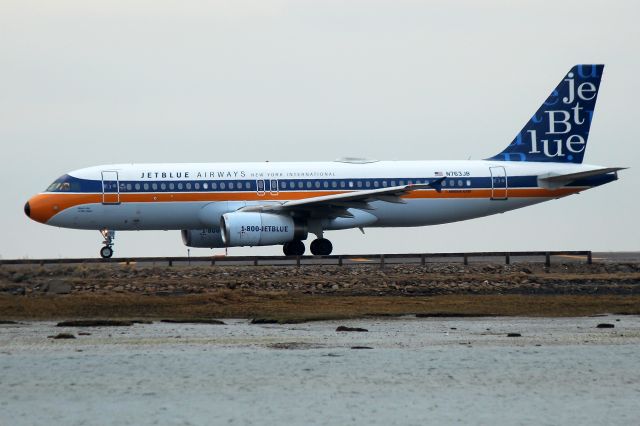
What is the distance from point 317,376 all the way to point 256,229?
80.3 feet

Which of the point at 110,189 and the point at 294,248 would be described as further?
the point at 294,248

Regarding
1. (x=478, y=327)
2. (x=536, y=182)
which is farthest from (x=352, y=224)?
(x=478, y=327)

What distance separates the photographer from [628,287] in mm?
37719

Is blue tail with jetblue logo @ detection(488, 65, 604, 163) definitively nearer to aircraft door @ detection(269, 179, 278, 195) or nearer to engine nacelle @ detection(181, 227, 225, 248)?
aircraft door @ detection(269, 179, 278, 195)

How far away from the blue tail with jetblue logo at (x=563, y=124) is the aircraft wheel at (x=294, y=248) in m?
8.06

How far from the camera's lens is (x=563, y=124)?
2024 inches

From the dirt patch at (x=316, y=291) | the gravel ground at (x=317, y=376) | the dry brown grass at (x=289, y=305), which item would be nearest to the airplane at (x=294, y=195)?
the dirt patch at (x=316, y=291)

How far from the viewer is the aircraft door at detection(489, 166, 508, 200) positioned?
48969 mm

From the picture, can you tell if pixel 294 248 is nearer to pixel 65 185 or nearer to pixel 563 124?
pixel 65 185

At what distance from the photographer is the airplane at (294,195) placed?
4606 cm

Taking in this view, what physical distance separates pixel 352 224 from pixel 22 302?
17.9m

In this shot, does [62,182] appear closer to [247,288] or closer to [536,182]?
[247,288]

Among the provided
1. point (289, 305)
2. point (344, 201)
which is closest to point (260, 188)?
point (344, 201)

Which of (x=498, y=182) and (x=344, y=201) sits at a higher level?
(x=498, y=182)
